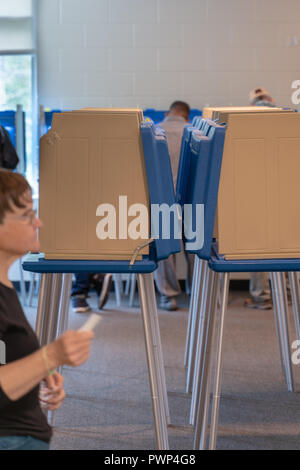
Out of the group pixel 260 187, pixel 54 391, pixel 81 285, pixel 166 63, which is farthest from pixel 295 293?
pixel 166 63

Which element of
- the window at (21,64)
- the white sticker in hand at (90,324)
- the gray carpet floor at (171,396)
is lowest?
the gray carpet floor at (171,396)

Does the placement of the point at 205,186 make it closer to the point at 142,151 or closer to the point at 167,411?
the point at 142,151

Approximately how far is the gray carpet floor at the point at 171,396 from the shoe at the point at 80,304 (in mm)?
386

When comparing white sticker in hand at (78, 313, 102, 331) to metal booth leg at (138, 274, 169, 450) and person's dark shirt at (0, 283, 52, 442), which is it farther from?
metal booth leg at (138, 274, 169, 450)

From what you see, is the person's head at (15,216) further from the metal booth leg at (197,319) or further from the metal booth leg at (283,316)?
the metal booth leg at (283,316)

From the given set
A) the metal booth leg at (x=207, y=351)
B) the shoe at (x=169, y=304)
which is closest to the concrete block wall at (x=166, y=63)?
the shoe at (x=169, y=304)

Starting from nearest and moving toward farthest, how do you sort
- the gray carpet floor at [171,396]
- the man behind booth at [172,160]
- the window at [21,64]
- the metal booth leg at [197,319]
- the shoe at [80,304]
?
1. the gray carpet floor at [171,396]
2. the metal booth leg at [197,319]
3. the man behind booth at [172,160]
4. the shoe at [80,304]
5. the window at [21,64]

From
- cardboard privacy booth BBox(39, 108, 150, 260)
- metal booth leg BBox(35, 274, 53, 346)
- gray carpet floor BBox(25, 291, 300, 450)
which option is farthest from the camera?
gray carpet floor BBox(25, 291, 300, 450)

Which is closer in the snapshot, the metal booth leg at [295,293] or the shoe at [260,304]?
the metal booth leg at [295,293]

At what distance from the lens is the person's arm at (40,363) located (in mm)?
1002

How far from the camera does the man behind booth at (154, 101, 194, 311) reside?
4.38 meters

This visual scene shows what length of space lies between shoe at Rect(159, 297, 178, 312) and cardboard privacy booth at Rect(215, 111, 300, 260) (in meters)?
2.76

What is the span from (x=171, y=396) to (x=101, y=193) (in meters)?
1.27

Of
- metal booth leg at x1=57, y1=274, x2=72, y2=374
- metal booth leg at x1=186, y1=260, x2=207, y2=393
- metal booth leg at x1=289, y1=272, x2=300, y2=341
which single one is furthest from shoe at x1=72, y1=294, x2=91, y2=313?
metal booth leg at x1=289, y1=272, x2=300, y2=341
